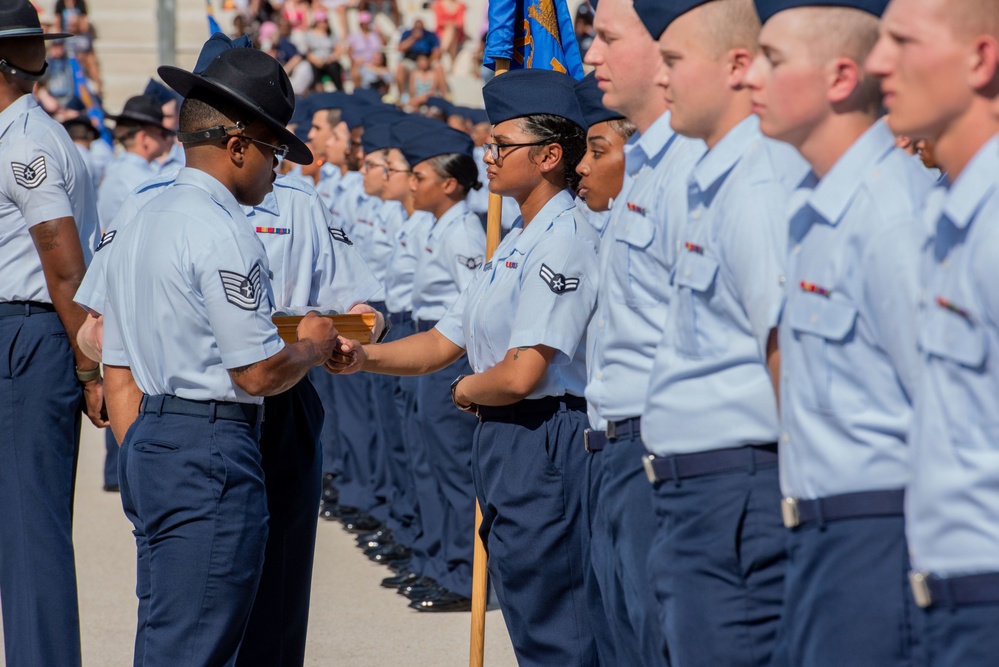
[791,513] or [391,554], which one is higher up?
[791,513]

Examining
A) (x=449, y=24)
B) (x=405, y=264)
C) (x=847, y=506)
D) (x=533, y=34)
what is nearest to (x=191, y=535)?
(x=847, y=506)

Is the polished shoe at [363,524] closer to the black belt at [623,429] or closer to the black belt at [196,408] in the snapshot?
the black belt at [196,408]

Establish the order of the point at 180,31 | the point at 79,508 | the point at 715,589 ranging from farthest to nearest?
the point at 180,31 < the point at 79,508 < the point at 715,589

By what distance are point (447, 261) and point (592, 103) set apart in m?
3.27

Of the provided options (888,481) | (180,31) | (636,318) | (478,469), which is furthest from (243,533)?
(180,31)

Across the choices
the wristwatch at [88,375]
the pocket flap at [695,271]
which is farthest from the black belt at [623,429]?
the wristwatch at [88,375]

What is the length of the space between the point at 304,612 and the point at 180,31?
76.7ft

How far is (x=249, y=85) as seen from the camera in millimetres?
3977

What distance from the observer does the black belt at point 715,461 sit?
2885mm

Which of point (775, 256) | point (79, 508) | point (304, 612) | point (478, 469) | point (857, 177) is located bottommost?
point (79, 508)

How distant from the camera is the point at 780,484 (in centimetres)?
276

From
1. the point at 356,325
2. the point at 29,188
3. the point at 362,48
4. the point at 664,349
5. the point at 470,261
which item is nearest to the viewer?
the point at 664,349

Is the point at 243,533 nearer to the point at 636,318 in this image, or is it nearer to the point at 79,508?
the point at 636,318

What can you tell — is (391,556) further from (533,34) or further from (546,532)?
(546,532)
